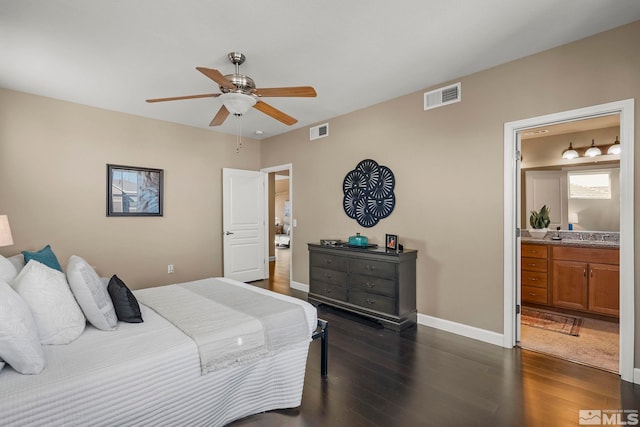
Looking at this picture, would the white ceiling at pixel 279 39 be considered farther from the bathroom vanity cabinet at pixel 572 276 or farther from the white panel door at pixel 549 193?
the white panel door at pixel 549 193

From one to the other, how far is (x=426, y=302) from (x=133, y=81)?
408 centimetres

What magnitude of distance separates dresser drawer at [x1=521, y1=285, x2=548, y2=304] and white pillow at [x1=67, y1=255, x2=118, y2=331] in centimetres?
475

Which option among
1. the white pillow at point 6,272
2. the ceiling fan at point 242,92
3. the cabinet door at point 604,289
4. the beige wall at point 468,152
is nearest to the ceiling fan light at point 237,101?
the ceiling fan at point 242,92

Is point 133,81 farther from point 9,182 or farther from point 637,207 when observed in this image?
point 637,207

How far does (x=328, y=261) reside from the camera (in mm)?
4164

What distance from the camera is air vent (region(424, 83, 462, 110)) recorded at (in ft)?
11.0

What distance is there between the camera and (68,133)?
Answer: 3.99 meters

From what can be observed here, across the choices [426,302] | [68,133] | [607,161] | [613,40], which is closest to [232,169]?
[68,133]

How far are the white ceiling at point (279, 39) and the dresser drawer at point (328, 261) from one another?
2.06m

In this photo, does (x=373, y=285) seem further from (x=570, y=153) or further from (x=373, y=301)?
(x=570, y=153)

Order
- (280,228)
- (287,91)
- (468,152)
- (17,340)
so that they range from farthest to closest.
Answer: (280,228), (468,152), (287,91), (17,340)

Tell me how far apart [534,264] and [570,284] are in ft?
1.44

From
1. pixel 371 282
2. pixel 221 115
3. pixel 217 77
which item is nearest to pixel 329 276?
pixel 371 282

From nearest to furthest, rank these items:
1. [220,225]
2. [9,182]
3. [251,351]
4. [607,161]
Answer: [251,351] → [9,182] → [607,161] → [220,225]
